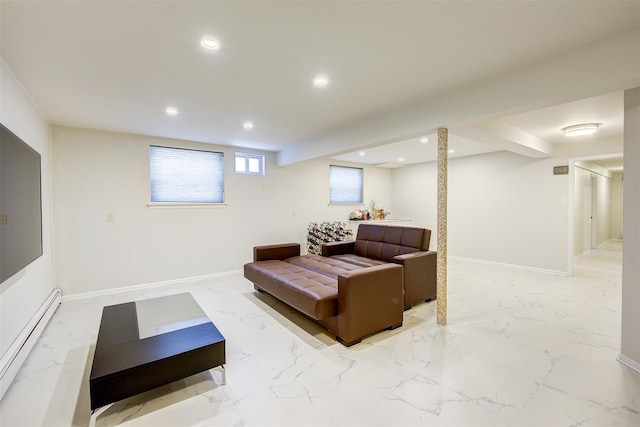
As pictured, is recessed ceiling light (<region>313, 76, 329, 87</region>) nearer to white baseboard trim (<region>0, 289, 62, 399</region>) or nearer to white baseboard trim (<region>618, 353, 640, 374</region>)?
white baseboard trim (<region>0, 289, 62, 399</region>)

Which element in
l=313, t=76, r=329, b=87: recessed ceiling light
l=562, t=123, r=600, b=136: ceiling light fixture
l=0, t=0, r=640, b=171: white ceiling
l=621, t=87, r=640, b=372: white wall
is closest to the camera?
l=0, t=0, r=640, b=171: white ceiling

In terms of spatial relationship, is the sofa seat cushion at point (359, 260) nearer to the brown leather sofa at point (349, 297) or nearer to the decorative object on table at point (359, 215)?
the brown leather sofa at point (349, 297)

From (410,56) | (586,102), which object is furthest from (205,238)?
(586,102)

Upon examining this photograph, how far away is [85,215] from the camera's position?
3.96 meters

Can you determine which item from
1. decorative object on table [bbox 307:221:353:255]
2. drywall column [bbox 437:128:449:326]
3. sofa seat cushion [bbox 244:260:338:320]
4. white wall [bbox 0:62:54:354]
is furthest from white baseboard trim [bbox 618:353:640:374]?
white wall [bbox 0:62:54:354]

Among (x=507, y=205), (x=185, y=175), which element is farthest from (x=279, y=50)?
(x=507, y=205)

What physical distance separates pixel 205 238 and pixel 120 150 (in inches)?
70.6

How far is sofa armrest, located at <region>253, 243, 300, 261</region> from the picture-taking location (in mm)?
4180

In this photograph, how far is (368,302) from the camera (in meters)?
2.66

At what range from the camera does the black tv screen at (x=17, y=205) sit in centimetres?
189

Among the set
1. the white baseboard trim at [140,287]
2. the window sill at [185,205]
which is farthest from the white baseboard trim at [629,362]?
the window sill at [185,205]

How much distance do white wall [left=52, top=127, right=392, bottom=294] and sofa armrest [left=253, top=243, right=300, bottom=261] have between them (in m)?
1.18

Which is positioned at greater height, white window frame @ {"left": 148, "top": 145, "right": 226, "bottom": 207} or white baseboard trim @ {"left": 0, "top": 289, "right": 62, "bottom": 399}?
white window frame @ {"left": 148, "top": 145, "right": 226, "bottom": 207}

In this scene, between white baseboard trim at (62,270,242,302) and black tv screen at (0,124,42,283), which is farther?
white baseboard trim at (62,270,242,302)
